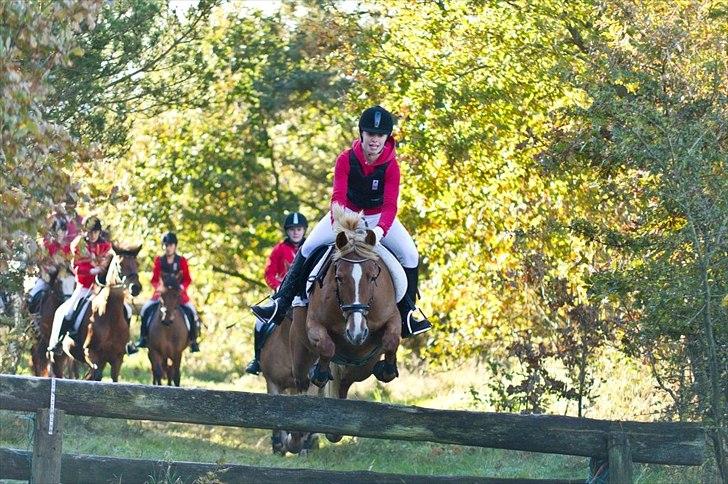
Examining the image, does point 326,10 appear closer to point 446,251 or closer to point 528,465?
point 446,251

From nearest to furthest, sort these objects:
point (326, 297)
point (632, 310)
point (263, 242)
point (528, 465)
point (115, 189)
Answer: point (115, 189) < point (326, 297) < point (632, 310) < point (528, 465) < point (263, 242)

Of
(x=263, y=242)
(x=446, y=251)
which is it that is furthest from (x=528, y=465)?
(x=263, y=242)

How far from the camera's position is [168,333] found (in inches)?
795

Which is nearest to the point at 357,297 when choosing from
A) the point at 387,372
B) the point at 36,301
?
the point at 387,372

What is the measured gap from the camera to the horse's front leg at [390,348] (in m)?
10.0

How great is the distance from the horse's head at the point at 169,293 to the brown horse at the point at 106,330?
1566 millimetres

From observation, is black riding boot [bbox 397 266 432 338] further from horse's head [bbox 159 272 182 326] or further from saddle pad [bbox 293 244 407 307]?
horse's head [bbox 159 272 182 326]

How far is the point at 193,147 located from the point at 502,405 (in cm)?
1415

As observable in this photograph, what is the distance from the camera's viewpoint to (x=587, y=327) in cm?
1455

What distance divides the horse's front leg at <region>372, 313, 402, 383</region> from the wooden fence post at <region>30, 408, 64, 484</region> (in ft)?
8.62

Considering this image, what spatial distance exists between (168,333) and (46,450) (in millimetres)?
11488

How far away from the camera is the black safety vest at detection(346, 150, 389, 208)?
10.2 meters

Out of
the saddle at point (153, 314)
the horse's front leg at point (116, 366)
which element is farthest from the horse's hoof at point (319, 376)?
the saddle at point (153, 314)

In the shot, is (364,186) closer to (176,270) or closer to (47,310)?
(176,270)
